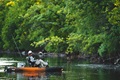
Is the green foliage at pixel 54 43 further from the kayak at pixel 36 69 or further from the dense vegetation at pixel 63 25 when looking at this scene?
the kayak at pixel 36 69

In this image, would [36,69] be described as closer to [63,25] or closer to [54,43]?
[54,43]

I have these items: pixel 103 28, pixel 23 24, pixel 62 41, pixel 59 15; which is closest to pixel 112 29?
pixel 103 28

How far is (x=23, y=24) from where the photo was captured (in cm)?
8650

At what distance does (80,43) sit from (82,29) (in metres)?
4.89

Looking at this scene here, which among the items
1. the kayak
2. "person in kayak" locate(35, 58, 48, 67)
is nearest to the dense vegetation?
the kayak

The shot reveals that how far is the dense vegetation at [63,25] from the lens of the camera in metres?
45.6

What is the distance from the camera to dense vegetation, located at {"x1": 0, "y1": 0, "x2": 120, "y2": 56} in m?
45.6

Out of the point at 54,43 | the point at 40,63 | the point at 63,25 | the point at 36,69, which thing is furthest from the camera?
the point at 63,25

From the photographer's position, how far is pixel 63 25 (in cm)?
7238

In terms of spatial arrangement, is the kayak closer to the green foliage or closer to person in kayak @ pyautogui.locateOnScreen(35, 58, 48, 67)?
person in kayak @ pyautogui.locateOnScreen(35, 58, 48, 67)

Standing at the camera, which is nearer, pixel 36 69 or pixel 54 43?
pixel 36 69

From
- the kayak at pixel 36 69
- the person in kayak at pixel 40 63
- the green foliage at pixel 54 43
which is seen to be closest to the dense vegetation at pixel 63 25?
the green foliage at pixel 54 43

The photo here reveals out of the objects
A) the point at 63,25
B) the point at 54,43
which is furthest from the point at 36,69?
the point at 63,25

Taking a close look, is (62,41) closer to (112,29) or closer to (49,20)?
(49,20)
